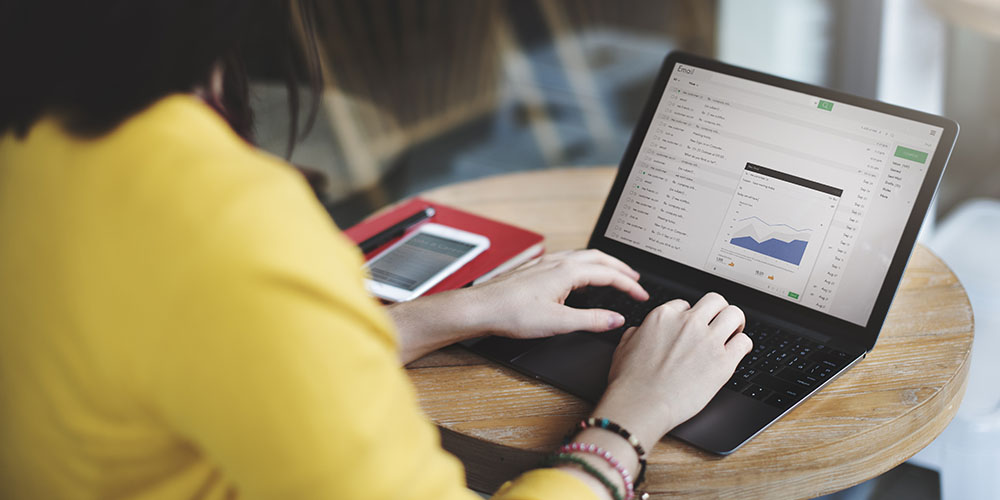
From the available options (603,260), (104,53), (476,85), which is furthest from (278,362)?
(476,85)

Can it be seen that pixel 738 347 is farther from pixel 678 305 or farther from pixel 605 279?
pixel 605 279

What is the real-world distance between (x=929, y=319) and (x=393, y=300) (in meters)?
0.63

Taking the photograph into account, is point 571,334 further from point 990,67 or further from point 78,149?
point 990,67

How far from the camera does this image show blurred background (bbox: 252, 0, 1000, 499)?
2057mm

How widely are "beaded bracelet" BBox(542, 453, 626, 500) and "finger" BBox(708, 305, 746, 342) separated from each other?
0.21m

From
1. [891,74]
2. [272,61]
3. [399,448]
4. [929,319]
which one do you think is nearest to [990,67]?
[891,74]

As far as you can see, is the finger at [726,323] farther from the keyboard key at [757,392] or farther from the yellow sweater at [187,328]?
the yellow sweater at [187,328]

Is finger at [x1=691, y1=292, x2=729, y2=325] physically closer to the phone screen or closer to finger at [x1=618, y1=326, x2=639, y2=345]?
finger at [x1=618, y1=326, x2=639, y2=345]

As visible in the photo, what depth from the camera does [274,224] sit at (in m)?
0.51

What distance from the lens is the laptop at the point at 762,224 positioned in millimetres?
872

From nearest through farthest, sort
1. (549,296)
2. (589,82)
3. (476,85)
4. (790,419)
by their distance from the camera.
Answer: (790,419), (549,296), (476,85), (589,82)

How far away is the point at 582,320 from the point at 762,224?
247 mm

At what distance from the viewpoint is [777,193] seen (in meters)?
0.96

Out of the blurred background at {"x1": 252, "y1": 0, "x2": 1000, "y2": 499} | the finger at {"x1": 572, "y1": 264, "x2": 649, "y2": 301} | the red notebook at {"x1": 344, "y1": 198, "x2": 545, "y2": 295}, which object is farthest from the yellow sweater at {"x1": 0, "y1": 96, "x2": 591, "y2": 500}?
the blurred background at {"x1": 252, "y1": 0, "x2": 1000, "y2": 499}
